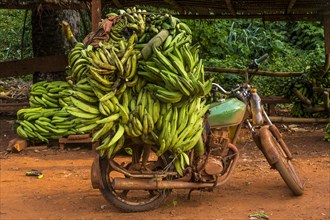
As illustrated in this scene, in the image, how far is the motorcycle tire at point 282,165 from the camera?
5.62 metres

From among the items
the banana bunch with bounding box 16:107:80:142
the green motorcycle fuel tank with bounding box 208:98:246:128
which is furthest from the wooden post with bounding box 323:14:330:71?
the green motorcycle fuel tank with bounding box 208:98:246:128

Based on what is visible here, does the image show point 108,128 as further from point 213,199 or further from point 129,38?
point 213,199

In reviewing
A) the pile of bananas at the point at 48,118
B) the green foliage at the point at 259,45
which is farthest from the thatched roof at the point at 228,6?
the green foliage at the point at 259,45

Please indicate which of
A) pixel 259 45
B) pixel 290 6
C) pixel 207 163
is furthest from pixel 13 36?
pixel 207 163

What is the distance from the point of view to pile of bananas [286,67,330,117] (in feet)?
33.6

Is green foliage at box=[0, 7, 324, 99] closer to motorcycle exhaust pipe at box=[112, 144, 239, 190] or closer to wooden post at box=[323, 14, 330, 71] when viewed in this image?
wooden post at box=[323, 14, 330, 71]

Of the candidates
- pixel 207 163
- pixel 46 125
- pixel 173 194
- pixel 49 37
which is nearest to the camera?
pixel 207 163

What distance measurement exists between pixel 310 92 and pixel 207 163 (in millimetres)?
5797

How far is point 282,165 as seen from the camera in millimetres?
5629

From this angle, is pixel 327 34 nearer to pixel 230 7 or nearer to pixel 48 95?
pixel 230 7

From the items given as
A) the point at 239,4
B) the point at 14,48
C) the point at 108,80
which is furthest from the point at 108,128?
the point at 14,48

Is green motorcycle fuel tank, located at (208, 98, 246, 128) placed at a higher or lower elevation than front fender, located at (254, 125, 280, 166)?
higher

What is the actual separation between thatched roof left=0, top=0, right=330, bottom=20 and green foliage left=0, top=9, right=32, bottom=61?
646 centimetres

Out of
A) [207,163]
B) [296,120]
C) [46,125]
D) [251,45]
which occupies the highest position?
[251,45]
